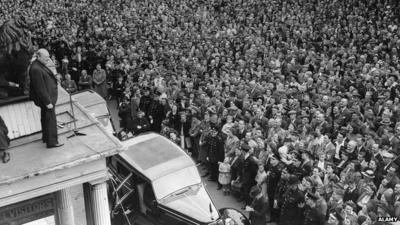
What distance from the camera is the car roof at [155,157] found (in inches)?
597

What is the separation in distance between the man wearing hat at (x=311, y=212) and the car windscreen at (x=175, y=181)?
291 centimetres

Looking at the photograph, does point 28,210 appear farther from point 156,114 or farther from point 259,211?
point 156,114

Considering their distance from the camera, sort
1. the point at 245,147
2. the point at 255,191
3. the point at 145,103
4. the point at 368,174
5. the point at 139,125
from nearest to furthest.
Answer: the point at 368,174 → the point at 255,191 → the point at 245,147 → the point at 139,125 → the point at 145,103

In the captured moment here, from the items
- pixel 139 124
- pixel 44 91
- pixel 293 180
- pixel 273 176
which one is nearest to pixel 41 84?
pixel 44 91

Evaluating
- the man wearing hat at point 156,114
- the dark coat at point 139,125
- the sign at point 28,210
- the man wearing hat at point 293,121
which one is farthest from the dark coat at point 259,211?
the man wearing hat at point 156,114

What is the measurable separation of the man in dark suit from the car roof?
3720mm

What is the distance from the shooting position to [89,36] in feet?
97.9

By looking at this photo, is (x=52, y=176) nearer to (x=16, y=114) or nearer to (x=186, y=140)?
(x=16, y=114)

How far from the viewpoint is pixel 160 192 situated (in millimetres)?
14812

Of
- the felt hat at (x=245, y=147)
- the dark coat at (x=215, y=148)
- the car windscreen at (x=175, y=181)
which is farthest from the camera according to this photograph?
the dark coat at (x=215, y=148)

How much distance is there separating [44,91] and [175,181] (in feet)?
17.1

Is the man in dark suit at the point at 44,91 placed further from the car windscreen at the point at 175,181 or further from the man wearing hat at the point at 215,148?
the man wearing hat at the point at 215,148

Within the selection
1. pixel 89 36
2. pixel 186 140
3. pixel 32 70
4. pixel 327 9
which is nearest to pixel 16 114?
pixel 32 70

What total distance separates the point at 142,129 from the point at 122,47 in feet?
28.9
